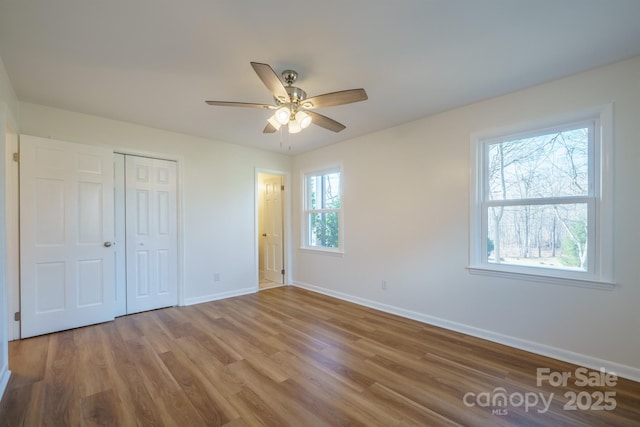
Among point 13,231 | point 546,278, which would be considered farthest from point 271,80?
point 13,231

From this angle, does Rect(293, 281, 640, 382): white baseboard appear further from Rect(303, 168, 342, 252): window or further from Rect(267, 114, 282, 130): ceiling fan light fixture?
Rect(267, 114, 282, 130): ceiling fan light fixture

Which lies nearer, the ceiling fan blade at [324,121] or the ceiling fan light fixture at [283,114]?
the ceiling fan light fixture at [283,114]

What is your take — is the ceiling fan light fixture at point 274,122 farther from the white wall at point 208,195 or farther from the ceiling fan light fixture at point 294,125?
the white wall at point 208,195

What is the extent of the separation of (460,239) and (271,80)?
2.48 metres

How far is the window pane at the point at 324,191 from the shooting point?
4.55 m

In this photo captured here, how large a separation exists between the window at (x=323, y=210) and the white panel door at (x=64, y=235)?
2840mm

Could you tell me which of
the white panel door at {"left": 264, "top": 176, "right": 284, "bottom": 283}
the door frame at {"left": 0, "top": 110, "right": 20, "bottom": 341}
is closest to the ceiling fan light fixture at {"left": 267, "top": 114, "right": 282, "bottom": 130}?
the door frame at {"left": 0, "top": 110, "right": 20, "bottom": 341}

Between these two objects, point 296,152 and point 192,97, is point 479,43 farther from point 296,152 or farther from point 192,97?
point 296,152

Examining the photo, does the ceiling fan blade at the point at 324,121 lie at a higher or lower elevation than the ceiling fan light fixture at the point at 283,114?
higher

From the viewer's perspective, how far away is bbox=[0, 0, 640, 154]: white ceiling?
65.0 inches

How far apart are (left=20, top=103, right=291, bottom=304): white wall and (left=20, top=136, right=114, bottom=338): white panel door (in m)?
0.33

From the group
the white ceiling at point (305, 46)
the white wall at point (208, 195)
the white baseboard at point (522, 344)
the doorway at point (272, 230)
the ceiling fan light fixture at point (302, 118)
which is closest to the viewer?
the white ceiling at point (305, 46)

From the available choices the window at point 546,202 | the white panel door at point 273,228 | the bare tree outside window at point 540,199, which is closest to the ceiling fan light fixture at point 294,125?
the window at point 546,202

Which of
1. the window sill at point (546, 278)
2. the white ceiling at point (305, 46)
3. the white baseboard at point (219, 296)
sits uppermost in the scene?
the white ceiling at point (305, 46)
